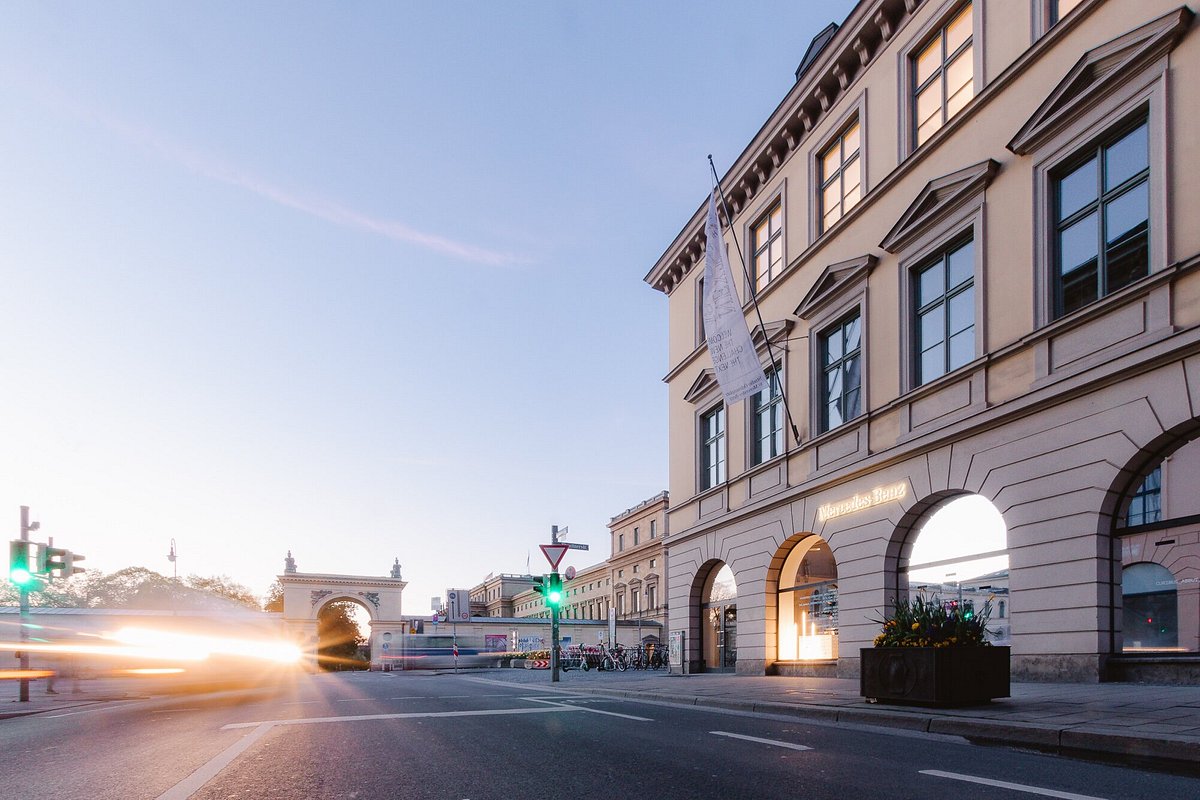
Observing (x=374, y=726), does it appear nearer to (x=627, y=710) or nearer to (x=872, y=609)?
(x=627, y=710)

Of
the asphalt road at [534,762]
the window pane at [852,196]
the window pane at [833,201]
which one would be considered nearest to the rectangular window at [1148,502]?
the asphalt road at [534,762]

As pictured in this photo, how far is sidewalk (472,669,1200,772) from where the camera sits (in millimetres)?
6820

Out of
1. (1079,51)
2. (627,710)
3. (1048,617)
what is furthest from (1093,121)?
(627,710)

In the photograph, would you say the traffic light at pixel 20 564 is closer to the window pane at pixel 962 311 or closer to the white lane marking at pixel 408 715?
the white lane marking at pixel 408 715

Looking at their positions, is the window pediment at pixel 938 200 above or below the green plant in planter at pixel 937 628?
above

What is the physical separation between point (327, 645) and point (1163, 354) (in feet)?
300

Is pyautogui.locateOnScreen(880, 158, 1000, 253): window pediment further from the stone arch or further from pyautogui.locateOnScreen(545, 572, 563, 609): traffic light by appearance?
pyautogui.locateOnScreen(545, 572, 563, 609): traffic light

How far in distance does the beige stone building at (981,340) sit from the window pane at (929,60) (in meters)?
0.05

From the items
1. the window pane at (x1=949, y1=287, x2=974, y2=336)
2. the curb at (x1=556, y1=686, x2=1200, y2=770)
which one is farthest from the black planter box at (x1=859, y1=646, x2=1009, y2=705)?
the window pane at (x1=949, y1=287, x2=974, y2=336)

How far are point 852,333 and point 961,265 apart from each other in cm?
386

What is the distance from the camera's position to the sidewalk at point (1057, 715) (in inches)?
269

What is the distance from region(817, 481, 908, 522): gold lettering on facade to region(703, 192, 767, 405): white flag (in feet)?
9.94


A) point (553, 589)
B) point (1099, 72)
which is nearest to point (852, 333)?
point (1099, 72)

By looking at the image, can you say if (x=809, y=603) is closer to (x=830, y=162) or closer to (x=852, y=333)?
(x=852, y=333)
